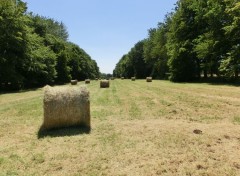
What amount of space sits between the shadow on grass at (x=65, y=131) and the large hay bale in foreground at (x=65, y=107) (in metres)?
0.16

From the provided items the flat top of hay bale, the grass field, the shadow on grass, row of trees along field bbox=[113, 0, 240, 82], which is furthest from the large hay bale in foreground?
row of trees along field bbox=[113, 0, 240, 82]

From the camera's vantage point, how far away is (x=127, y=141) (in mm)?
9023

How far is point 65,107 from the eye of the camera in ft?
35.2

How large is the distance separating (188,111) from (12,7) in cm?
2659

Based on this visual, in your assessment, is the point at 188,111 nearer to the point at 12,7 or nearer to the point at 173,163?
the point at 173,163

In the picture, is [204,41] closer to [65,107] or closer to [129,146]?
[65,107]

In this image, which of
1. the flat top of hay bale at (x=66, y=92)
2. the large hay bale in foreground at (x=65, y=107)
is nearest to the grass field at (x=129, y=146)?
the large hay bale in foreground at (x=65, y=107)

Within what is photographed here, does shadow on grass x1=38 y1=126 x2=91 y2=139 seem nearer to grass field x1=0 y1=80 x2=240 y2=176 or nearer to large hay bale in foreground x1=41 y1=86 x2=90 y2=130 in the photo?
grass field x1=0 y1=80 x2=240 y2=176

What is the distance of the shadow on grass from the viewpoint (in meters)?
10.0

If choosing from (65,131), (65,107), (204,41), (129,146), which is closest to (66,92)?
(65,107)

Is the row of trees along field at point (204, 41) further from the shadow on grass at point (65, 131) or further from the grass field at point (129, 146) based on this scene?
the shadow on grass at point (65, 131)

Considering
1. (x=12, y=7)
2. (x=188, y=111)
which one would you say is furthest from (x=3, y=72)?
(x=188, y=111)

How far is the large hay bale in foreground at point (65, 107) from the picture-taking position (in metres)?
10.6

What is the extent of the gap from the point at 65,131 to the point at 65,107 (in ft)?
2.74
